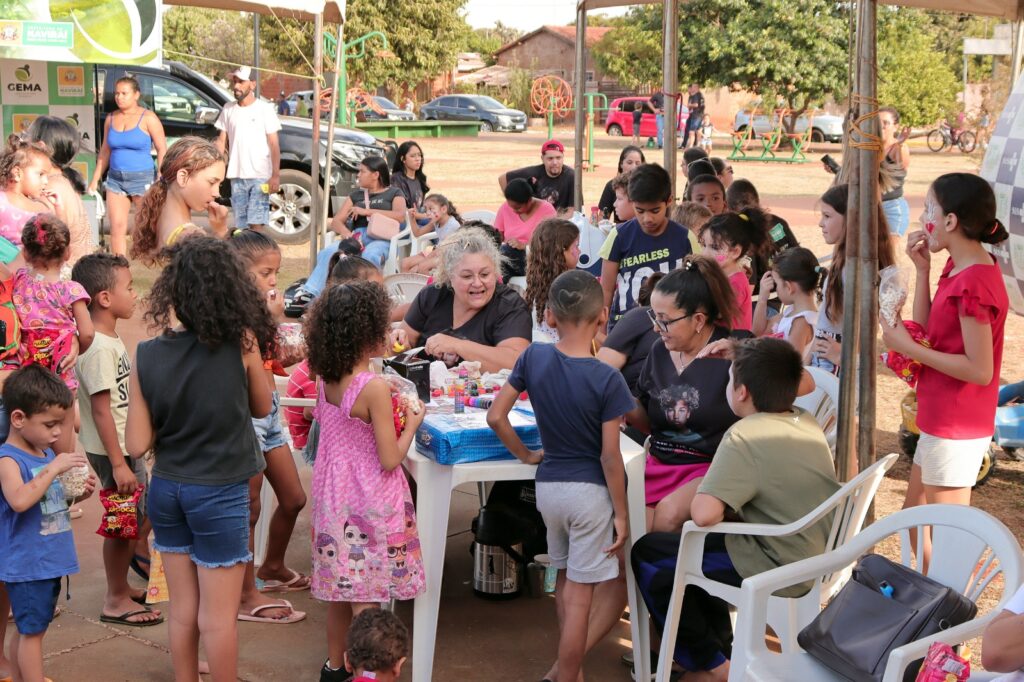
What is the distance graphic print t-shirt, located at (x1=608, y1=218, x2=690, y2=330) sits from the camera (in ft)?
17.8

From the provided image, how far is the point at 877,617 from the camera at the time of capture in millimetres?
2746

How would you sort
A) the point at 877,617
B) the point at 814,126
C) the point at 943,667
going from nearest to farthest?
the point at 943,667 → the point at 877,617 → the point at 814,126

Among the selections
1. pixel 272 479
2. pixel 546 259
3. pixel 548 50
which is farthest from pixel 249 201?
pixel 548 50

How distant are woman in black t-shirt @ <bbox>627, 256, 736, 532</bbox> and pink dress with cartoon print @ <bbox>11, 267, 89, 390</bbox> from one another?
7.36 ft

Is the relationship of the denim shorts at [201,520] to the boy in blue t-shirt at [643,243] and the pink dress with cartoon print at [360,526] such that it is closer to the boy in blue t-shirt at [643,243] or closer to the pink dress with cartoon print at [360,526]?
the pink dress with cartoon print at [360,526]

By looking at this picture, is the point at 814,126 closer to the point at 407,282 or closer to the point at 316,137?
the point at 316,137

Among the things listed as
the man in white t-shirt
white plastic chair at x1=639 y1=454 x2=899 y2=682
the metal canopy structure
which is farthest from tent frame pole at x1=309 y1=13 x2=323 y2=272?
white plastic chair at x1=639 y1=454 x2=899 y2=682

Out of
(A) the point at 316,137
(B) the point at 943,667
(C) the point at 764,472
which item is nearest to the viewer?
(B) the point at 943,667

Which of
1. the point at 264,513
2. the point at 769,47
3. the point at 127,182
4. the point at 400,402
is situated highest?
the point at 769,47

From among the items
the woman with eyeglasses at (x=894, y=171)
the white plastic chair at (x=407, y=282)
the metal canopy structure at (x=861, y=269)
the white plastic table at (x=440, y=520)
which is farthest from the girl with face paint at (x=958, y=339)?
the woman with eyeglasses at (x=894, y=171)

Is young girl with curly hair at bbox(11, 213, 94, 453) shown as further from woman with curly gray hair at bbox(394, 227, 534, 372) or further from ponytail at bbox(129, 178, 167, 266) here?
woman with curly gray hair at bbox(394, 227, 534, 372)

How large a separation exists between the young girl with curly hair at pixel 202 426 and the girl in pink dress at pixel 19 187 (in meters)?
2.47

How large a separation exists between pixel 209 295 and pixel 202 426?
0.39m

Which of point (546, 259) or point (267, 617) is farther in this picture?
point (546, 259)
